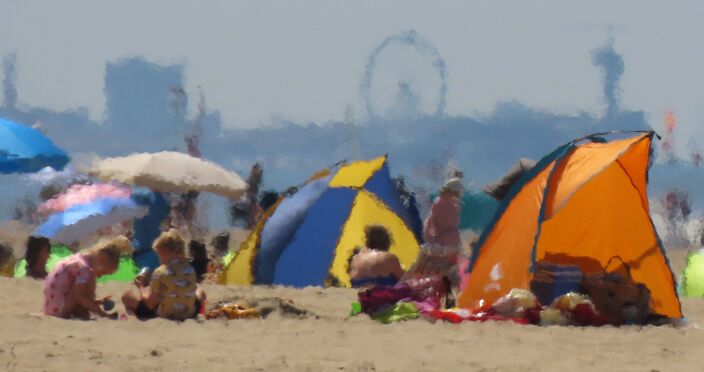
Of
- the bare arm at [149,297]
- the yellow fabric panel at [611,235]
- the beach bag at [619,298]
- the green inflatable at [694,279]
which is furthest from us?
the green inflatable at [694,279]

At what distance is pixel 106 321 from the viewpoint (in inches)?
347

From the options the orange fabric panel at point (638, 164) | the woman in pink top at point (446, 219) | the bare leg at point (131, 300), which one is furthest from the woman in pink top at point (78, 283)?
the woman in pink top at point (446, 219)

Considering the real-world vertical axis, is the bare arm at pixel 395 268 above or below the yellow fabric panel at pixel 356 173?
below

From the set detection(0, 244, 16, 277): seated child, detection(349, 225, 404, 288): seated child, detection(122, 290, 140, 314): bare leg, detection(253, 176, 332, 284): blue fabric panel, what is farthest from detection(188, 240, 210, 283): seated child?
detection(122, 290, 140, 314): bare leg

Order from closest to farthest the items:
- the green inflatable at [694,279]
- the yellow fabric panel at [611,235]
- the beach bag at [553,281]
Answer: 1. the beach bag at [553,281]
2. the yellow fabric panel at [611,235]
3. the green inflatable at [694,279]

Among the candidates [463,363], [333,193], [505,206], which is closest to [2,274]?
[333,193]

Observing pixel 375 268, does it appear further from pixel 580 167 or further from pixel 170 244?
pixel 170 244

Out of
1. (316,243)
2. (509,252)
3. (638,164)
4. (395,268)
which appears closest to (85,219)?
(316,243)

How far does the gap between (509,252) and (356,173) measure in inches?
151

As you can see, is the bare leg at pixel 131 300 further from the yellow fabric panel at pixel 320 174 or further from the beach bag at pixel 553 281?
the yellow fabric panel at pixel 320 174

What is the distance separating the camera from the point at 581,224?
10656 mm

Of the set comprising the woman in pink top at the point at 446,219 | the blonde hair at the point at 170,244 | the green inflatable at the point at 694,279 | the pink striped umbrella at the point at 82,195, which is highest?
the pink striped umbrella at the point at 82,195

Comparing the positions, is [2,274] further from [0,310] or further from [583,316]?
[583,316]

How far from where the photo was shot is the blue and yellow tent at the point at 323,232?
1332 centimetres
